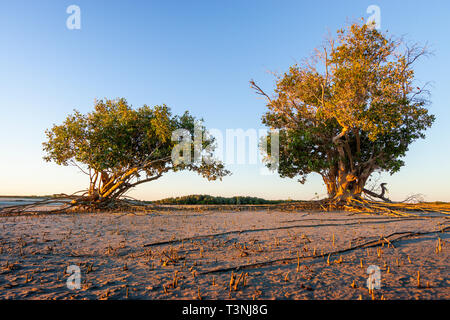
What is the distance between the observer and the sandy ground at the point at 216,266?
3.07 meters

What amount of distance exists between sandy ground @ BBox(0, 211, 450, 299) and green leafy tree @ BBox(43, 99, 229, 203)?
9.01 metres

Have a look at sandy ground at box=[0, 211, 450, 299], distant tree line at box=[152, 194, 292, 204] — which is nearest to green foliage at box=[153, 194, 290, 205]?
distant tree line at box=[152, 194, 292, 204]

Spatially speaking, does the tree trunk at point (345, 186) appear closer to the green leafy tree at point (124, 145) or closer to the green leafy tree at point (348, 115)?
the green leafy tree at point (348, 115)

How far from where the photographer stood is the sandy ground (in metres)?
3.07

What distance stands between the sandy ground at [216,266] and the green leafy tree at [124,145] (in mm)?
9013

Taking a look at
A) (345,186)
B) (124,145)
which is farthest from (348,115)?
(124,145)

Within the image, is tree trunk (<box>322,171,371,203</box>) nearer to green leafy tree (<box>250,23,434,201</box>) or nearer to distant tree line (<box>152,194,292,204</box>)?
green leafy tree (<box>250,23,434,201</box>)

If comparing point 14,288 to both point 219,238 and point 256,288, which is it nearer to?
point 256,288

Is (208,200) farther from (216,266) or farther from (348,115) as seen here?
(216,266)

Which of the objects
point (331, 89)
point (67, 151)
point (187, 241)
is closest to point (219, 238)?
point (187, 241)

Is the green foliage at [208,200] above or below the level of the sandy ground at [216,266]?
below

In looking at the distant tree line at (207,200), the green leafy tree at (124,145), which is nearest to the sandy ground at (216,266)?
the green leafy tree at (124,145)

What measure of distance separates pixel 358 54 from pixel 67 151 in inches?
686

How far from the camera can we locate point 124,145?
51.6 ft
